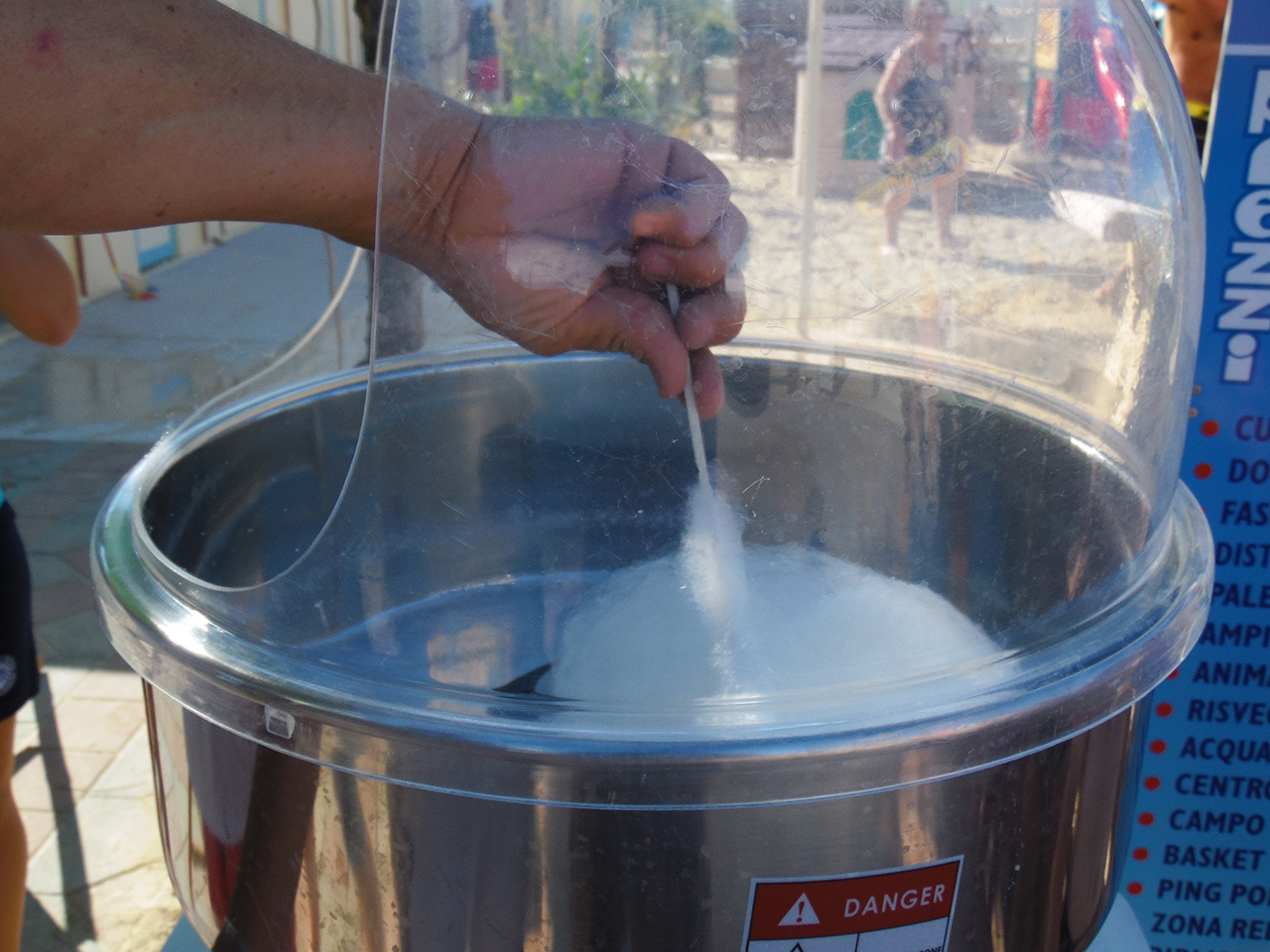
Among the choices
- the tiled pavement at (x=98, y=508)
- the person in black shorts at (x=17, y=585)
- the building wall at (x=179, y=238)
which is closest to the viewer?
the person in black shorts at (x=17, y=585)

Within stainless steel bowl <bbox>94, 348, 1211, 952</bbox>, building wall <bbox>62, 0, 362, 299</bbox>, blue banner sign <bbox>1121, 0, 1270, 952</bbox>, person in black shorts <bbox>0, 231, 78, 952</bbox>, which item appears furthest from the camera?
building wall <bbox>62, 0, 362, 299</bbox>

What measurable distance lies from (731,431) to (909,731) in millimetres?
370

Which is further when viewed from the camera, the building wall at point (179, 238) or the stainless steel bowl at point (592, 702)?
the building wall at point (179, 238)

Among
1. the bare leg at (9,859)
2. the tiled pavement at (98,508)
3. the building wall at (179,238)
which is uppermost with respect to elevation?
the building wall at (179,238)

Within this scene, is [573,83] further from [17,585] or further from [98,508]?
[98,508]

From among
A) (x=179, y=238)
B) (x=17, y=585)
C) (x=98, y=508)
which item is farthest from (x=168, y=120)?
(x=179, y=238)

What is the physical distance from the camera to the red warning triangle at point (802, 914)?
1.85 feet

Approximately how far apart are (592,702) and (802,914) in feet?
0.51

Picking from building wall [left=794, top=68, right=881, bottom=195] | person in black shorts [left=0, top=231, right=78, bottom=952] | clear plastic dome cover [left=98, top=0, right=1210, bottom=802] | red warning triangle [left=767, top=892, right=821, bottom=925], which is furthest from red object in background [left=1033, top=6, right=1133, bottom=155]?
person in black shorts [left=0, top=231, right=78, bottom=952]

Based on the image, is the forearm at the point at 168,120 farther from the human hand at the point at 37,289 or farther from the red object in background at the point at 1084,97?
the human hand at the point at 37,289

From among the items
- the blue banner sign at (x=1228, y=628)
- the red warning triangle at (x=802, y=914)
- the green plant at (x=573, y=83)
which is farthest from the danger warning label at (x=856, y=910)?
the blue banner sign at (x=1228, y=628)

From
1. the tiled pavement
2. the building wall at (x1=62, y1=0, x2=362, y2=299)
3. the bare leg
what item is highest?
the building wall at (x1=62, y1=0, x2=362, y2=299)

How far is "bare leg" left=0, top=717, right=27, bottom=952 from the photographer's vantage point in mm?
1381

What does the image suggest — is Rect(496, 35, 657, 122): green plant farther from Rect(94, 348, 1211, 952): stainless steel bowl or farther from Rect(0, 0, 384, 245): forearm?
Rect(94, 348, 1211, 952): stainless steel bowl
